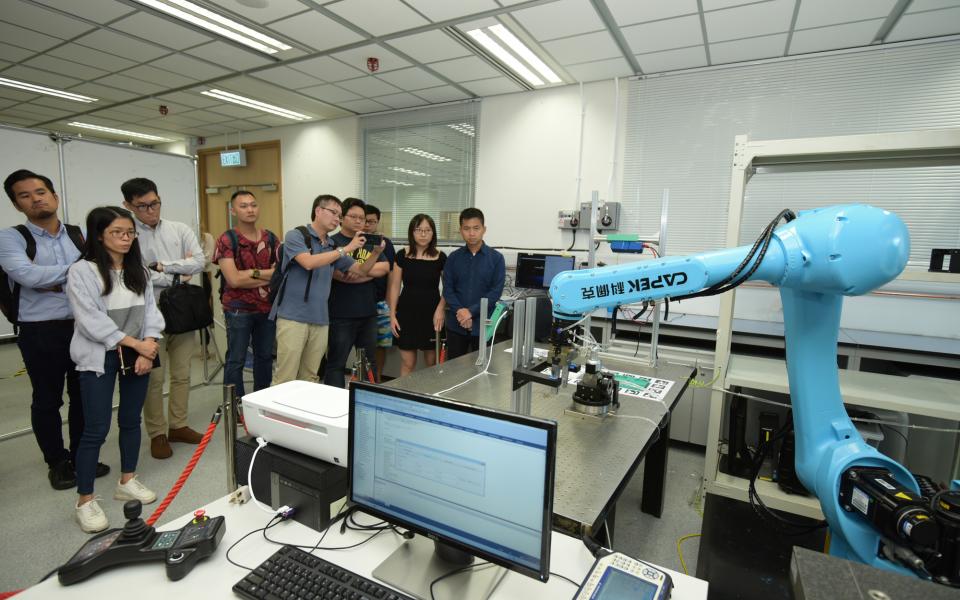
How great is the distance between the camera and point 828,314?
1.08 metres

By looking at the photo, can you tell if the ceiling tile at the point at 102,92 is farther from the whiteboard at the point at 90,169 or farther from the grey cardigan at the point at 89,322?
the grey cardigan at the point at 89,322

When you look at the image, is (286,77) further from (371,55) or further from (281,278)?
(281,278)

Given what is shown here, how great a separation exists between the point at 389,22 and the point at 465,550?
127 inches

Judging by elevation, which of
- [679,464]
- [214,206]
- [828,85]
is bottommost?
[679,464]

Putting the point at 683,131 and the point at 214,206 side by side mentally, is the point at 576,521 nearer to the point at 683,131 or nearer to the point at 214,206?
the point at 683,131

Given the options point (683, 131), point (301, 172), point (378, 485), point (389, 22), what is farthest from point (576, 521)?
point (301, 172)

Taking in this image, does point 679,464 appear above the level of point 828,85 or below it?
below

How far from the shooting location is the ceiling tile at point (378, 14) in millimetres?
2812

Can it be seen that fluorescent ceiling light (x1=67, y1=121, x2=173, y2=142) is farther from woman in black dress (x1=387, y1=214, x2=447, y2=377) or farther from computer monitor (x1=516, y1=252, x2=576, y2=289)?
computer monitor (x1=516, y1=252, x2=576, y2=289)

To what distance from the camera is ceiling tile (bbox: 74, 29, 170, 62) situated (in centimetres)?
342

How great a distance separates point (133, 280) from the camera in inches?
83.0

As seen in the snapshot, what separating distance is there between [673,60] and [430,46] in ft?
5.95

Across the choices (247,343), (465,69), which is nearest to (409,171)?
(465,69)

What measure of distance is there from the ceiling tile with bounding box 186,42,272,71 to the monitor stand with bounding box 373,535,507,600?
393cm
